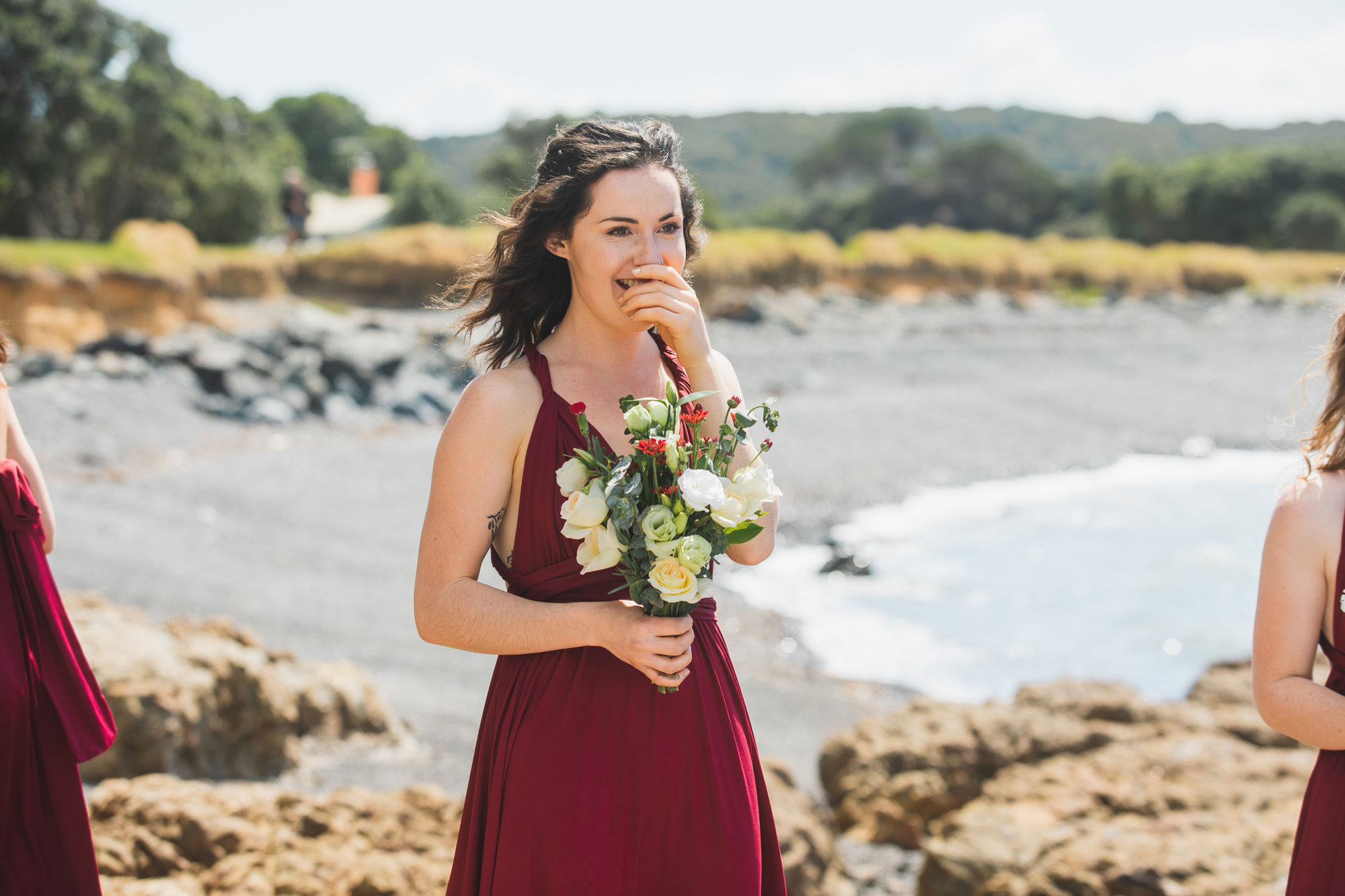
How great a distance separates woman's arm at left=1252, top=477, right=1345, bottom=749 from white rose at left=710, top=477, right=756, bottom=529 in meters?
1.07

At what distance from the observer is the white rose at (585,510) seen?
6.40 ft

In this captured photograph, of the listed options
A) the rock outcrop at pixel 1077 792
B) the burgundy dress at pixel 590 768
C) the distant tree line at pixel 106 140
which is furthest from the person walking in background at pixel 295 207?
the burgundy dress at pixel 590 768

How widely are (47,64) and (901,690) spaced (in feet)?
70.7

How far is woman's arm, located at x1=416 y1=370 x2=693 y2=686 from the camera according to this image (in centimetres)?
209

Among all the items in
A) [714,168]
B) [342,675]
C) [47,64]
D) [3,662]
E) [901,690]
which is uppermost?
[714,168]

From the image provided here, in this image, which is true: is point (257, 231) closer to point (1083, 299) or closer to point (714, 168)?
point (1083, 299)

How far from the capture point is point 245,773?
4.99 m

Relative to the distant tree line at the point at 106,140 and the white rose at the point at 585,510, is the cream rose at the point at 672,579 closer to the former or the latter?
the white rose at the point at 585,510

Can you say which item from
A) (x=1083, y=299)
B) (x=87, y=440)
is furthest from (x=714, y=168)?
(x=87, y=440)

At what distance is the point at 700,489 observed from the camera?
189 centimetres

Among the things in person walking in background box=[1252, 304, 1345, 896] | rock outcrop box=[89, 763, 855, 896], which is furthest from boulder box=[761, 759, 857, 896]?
person walking in background box=[1252, 304, 1345, 896]

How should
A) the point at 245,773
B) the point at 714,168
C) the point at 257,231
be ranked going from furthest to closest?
the point at 714,168, the point at 257,231, the point at 245,773

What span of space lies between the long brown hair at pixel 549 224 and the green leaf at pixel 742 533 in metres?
0.77

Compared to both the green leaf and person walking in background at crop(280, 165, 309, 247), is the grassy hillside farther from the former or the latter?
the green leaf
